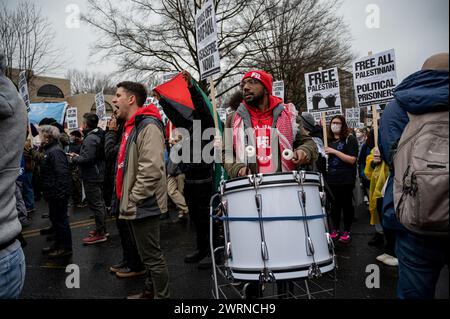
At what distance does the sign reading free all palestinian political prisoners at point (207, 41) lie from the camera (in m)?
4.04

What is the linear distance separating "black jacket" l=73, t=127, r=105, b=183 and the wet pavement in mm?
1240

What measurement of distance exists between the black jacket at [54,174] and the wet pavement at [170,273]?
104cm

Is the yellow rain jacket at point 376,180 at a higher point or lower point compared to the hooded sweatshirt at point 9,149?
lower

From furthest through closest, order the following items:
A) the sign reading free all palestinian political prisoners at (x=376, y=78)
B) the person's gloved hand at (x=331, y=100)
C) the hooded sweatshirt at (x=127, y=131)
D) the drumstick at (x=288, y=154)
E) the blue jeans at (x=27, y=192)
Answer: the blue jeans at (x=27, y=192), the person's gloved hand at (x=331, y=100), the sign reading free all palestinian political prisoners at (x=376, y=78), the hooded sweatshirt at (x=127, y=131), the drumstick at (x=288, y=154)

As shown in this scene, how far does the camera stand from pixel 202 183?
16.4ft

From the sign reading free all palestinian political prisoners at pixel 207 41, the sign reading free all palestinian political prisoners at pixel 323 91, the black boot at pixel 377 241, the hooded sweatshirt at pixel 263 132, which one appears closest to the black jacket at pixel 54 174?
the sign reading free all palestinian political prisoners at pixel 207 41

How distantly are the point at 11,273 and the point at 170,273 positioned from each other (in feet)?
10.1

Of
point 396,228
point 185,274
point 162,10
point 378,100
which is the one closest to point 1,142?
point 396,228

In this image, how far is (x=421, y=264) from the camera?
1859 millimetres

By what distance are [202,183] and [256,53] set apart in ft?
50.4

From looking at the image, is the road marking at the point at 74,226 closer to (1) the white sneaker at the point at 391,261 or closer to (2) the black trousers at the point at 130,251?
(2) the black trousers at the point at 130,251

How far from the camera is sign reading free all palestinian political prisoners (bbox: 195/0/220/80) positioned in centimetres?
404

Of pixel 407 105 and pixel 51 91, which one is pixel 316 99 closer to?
pixel 407 105

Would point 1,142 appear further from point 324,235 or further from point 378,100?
point 378,100
